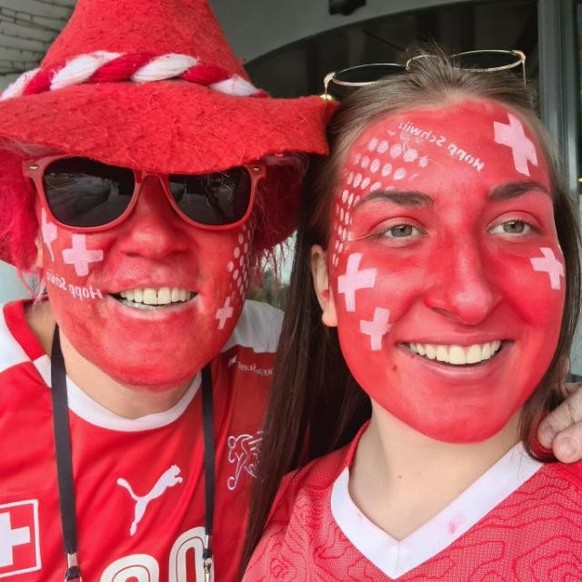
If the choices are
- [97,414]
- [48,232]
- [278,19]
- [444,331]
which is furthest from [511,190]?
[278,19]

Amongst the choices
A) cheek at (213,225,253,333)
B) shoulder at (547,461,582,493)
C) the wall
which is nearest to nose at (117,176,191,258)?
cheek at (213,225,253,333)

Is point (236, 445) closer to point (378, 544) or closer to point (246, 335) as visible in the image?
point (246, 335)

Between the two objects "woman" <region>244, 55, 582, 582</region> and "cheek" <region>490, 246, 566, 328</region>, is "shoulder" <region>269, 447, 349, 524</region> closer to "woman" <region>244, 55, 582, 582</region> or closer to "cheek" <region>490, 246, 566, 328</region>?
"woman" <region>244, 55, 582, 582</region>

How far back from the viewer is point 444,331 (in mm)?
1059

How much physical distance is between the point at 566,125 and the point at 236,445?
2.17 m

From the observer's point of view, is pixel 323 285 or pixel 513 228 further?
pixel 323 285

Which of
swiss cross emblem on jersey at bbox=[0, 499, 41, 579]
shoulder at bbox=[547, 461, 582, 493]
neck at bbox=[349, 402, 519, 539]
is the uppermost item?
shoulder at bbox=[547, 461, 582, 493]

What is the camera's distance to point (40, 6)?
4055 millimetres

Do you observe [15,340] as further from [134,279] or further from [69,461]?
[134,279]

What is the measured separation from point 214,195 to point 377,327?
454 millimetres

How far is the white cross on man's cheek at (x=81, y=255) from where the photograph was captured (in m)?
1.29

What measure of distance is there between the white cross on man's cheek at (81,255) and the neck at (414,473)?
648 millimetres

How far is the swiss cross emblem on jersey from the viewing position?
1.42 m

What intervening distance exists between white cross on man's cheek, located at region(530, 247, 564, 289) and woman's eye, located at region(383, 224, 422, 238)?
0.67 ft
